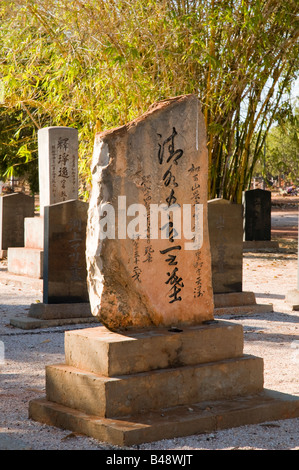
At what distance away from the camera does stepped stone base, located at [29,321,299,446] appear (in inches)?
132

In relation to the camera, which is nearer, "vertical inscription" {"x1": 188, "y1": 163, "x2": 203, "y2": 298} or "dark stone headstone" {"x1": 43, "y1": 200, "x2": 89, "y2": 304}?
"vertical inscription" {"x1": 188, "y1": 163, "x2": 203, "y2": 298}

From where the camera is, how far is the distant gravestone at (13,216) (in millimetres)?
12281

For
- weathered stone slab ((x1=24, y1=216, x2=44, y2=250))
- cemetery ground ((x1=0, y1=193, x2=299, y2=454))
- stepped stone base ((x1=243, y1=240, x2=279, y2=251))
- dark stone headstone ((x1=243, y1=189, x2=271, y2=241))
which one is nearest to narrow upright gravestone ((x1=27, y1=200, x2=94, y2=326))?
cemetery ground ((x1=0, y1=193, x2=299, y2=454))

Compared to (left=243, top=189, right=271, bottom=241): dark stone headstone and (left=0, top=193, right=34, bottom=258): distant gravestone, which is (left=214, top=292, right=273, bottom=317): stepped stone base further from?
(left=243, top=189, right=271, bottom=241): dark stone headstone

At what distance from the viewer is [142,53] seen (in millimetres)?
10219

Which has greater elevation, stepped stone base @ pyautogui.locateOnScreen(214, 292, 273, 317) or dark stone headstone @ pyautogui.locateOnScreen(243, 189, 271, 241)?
dark stone headstone @ pyautogui.locateOnScreen(243, 189, 271, 241)

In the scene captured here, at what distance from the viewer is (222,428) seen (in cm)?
347

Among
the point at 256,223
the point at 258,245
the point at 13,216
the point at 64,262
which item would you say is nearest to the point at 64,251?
the point at 64,262

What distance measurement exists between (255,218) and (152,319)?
10.6 meters

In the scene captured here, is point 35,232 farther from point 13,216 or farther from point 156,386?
point 156,386

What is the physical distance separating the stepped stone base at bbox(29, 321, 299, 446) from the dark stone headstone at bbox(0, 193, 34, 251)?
29.0 ft

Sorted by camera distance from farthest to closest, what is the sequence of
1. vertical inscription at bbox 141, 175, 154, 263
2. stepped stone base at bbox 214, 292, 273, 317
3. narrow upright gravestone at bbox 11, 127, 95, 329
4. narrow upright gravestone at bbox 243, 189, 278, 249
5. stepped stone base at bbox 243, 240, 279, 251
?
narrow upright gravestone at bbox 243, 189, 278, 249 < stepped stone base at bbox 243, 240, 279, 251 < stepped stone base at bbox 214, 292, 273, 317 < narrow upright gravestone at bbox 11, 127, 95, 329 < vertical inscription at bbox 141, 175, 154, 263

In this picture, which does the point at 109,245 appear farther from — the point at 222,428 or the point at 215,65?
the point at 215,65

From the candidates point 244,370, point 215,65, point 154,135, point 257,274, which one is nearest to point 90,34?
point 215,65
